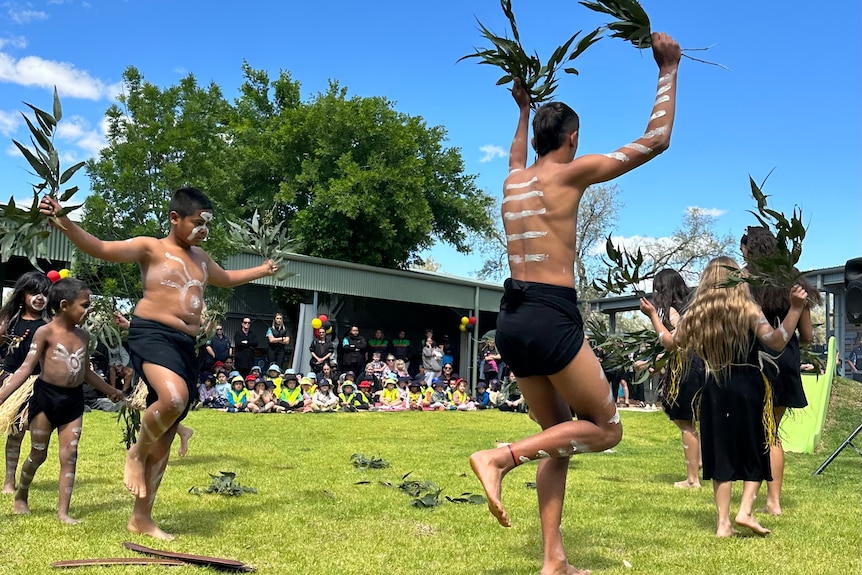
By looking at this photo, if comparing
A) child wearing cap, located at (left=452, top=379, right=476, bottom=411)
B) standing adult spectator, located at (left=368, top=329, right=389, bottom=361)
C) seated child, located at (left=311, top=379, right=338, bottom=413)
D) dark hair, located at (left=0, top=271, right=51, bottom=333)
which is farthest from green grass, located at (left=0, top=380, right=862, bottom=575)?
standing adult spectator, located at (left=368, top=329, right=389, bottom=361)

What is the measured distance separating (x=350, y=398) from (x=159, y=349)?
13605 millimetres

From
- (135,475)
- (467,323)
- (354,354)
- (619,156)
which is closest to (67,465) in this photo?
(135,475)

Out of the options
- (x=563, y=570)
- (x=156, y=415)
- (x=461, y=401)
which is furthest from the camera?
(x=461, y=401)

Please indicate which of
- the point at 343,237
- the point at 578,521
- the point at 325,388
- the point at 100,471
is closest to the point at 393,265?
the point at 343,237

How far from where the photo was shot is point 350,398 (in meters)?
18.2

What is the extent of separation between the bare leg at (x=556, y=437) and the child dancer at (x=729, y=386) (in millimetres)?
1604

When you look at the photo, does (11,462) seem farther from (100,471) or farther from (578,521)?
(578,521)

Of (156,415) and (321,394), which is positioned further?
(321,394)

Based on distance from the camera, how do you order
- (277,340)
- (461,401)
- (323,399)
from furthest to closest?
(461,401)
(277,340)
(323,399)

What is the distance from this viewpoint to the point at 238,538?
4805 millimetres

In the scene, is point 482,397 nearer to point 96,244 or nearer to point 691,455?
point 691,455

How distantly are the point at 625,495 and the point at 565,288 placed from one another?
3695 millimetres

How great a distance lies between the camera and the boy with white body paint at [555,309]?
12.3 feet

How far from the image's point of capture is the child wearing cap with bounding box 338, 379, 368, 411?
59.3 feet
